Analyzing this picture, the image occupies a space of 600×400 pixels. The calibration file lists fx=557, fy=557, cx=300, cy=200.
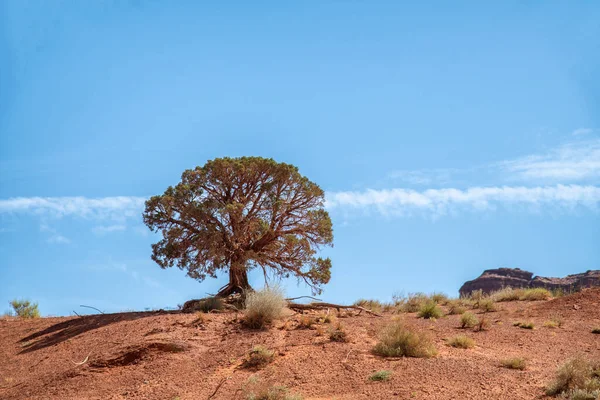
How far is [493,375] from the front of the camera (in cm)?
1087

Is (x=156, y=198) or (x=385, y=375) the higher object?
(x=156, y=198)

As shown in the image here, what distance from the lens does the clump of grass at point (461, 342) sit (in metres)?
13.1

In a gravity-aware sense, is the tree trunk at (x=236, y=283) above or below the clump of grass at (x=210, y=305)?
above

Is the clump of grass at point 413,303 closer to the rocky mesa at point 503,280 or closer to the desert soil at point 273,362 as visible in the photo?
the desert soil at point 273,362

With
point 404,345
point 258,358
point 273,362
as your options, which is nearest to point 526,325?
point 404,345

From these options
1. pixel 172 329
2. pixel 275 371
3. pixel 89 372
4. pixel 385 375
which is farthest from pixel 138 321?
pixel 385 375

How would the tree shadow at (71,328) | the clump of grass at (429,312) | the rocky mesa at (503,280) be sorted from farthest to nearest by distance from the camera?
the rocky mesa at (503,280), the clump of grass at (429,312), the tree shadow at (71,328)

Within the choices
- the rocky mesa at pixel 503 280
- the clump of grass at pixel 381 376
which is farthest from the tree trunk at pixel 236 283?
the rocky mesa at pixel 503 280

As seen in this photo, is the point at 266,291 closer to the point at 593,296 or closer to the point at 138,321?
the point at 138,321

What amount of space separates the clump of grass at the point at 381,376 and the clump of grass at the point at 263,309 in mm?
4375

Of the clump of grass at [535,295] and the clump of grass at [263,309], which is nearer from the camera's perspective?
the clump of grass at [263,309]

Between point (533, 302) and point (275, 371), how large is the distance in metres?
13.5

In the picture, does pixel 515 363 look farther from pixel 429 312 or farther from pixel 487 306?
pixel 487 306

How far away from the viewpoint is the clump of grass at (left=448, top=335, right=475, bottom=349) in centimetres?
1314
